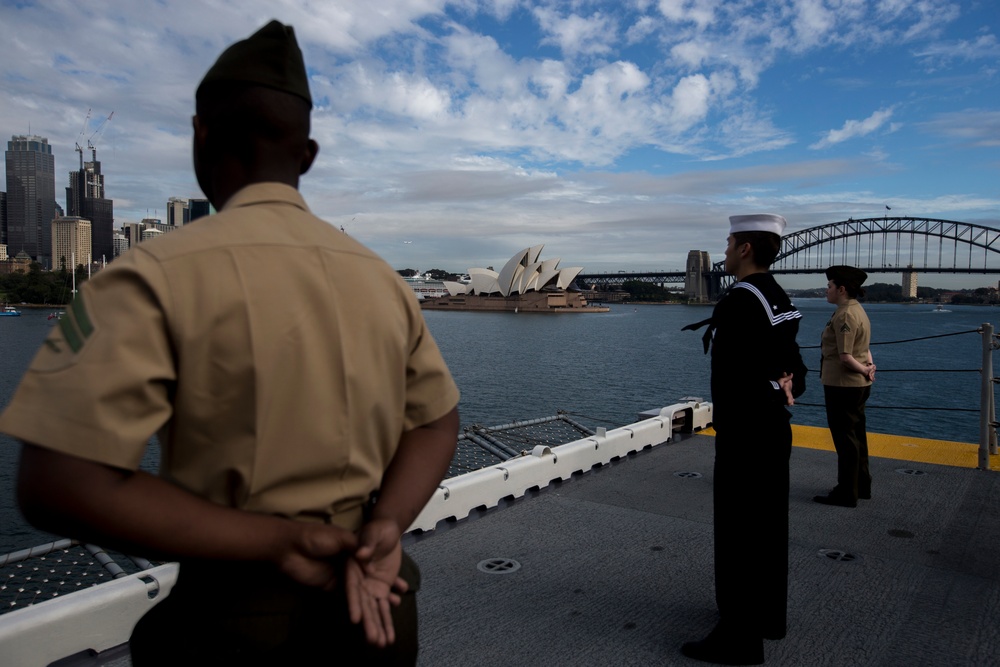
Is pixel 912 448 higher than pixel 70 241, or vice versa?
pixel 70 241

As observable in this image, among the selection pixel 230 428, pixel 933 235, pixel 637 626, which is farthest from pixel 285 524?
pixel 933 235

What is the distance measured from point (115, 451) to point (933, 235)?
104m

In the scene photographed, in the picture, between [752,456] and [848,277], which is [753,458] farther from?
[848,277]

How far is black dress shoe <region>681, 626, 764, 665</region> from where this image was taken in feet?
7.55

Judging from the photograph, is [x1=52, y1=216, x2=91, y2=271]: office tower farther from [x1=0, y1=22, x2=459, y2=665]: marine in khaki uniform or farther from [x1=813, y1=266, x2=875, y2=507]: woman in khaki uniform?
[x1=0, y1=22, x2=459, y2=665]: marine in khaki uniform

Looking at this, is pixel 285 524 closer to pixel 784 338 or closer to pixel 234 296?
pixel 234 296

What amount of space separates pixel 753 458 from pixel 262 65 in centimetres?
205

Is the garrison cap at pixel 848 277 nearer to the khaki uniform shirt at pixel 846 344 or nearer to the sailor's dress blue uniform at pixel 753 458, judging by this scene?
the khaki uniform shirt at pixel 846 344

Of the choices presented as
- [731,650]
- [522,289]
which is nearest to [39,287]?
[522,289]

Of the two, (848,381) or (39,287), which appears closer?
(848,381)

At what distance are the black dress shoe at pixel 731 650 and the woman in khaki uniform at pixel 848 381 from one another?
1896 mm

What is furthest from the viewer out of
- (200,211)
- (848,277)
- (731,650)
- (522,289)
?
(522,289)

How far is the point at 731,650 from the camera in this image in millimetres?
2307

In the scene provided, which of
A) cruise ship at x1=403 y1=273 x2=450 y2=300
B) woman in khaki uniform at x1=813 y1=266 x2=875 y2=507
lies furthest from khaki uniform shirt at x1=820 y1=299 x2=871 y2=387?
cruise ship at x1=403 y1=273 x2=450 y2=300
